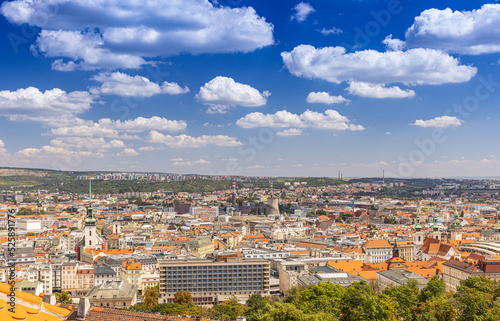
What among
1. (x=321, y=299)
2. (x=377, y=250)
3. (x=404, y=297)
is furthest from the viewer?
(x=377, y=250)

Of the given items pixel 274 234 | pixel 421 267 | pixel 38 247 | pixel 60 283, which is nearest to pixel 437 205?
pixel 274 234

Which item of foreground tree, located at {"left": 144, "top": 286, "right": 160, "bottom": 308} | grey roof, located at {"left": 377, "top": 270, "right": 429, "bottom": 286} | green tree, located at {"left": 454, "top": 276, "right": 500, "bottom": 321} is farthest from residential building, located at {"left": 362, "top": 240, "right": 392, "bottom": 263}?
green tree, located at {"left": 454, "top": 276, "right": 500, "bottom": 321}

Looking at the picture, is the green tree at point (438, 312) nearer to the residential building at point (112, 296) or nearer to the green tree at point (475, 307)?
the green tree at point (475, 307)

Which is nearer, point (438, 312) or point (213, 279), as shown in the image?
point (438, 312)

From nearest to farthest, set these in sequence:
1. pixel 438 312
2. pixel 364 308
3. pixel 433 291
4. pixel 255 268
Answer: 1. pixel 364 308
2. pixel 438 312
3. pixel 433 291
4. pixel 255 268

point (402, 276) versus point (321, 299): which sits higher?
point (321, 299)

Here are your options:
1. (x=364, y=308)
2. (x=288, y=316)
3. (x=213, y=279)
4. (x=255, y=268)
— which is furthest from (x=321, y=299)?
(x=213, y=279)

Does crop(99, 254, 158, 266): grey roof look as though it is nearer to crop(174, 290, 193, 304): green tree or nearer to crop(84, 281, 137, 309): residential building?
crop(174, 290, 193, 304): green tree

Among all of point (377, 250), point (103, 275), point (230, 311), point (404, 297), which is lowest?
point (103, 275)

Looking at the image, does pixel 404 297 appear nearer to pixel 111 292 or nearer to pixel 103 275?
pixel 111 292
